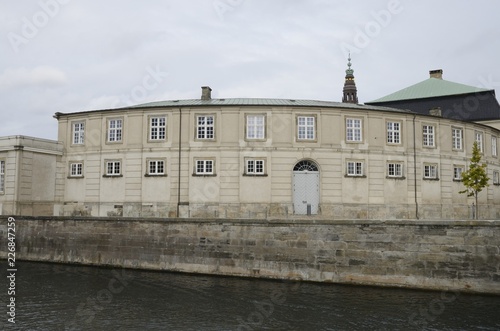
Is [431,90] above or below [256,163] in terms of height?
above

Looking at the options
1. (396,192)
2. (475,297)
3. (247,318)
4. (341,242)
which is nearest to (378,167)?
(396,192)

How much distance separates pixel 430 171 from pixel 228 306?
28.7 m

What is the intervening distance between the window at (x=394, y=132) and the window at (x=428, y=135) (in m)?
2.75

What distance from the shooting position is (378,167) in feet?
140

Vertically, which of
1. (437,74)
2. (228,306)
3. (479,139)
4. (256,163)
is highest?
(437,74)

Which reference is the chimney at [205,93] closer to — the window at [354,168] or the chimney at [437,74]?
the window at [354,168]

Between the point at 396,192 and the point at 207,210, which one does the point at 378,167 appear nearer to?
the point at 396,192

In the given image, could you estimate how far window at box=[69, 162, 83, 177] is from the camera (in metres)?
44.7

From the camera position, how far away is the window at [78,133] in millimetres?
45375

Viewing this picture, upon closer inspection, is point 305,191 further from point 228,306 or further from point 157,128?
point 228,306

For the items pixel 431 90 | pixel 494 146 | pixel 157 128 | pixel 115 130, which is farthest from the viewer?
pixel 431 90

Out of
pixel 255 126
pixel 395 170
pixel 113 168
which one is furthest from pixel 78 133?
pixel 395 170

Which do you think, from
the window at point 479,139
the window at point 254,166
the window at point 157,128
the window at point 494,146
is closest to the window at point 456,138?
the window at point 479,139

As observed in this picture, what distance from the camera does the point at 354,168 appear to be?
42.2 metres
